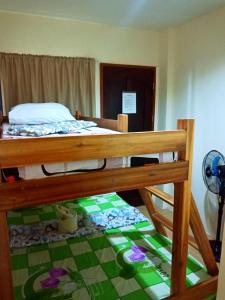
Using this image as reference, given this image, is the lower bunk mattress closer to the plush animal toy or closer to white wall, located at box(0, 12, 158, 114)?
the plush animal toy

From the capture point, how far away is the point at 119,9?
112 inches

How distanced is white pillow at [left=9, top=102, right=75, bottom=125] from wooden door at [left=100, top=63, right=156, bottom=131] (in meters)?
1.20

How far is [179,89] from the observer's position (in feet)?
11.9

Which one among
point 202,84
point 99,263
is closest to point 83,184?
point 99,263

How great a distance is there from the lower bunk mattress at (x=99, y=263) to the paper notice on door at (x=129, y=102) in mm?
1946

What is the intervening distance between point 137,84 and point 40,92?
1514 mm

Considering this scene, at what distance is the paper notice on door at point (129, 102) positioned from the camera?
12.3ft

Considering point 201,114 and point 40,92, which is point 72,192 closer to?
point 40,92

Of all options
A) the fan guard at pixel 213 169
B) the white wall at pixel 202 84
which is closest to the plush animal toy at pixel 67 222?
the fan guard at pixel 213 169

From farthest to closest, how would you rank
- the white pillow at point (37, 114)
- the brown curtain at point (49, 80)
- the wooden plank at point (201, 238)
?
the brown curtain at point (49, 80) < the white pillow at point (37, 114) < the wooden plank at point (201, 238)

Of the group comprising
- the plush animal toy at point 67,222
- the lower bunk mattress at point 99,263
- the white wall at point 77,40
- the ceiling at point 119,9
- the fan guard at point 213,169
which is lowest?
the lower bunk mattress at point 99,263

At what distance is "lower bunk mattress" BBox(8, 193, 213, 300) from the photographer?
1446 millimetres

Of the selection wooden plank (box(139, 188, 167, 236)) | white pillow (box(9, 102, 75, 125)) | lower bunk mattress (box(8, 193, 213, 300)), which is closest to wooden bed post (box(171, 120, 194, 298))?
lower bunk mattress (box(8, 193, 213, 300))

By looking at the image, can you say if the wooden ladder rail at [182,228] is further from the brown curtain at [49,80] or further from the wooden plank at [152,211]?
the brown curtain at [49,80]
